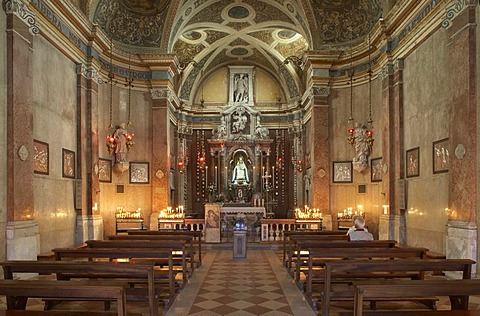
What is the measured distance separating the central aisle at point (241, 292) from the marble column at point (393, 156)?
158 inches

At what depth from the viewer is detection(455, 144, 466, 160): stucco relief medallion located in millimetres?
9422

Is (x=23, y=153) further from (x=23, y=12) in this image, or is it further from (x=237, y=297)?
(x=237, y=297)

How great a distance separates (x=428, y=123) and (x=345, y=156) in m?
6.41

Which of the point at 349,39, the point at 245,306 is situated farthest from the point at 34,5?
the point at 349,39

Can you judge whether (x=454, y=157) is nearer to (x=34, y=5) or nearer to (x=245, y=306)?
(x=245, y=306)

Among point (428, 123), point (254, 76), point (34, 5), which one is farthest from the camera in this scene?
point (254, 76)

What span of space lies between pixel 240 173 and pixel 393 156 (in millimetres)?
12741

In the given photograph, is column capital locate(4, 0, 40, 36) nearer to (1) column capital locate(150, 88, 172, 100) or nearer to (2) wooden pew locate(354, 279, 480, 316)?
(1) column capital locate(150, 88, 172, 100)

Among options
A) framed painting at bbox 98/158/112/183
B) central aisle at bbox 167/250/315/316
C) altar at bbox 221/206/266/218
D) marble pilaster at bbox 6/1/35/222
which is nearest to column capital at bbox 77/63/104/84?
framed painting at bbox 98/158/112/183

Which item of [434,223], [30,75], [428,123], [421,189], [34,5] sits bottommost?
[434,223]

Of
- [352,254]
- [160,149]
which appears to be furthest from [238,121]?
[352,254]

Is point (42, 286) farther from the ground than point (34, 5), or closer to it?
closer to it

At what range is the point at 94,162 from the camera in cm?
1495

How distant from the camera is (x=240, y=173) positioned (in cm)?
2611
